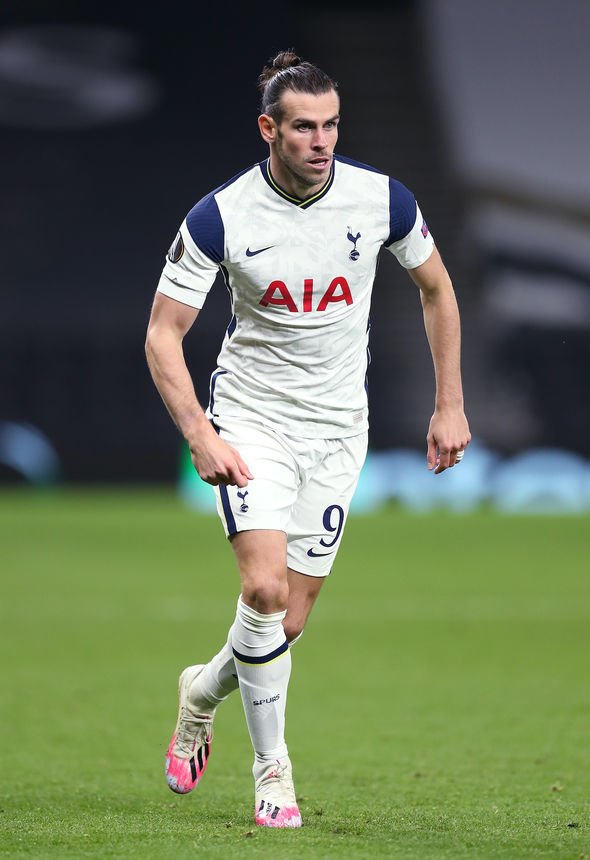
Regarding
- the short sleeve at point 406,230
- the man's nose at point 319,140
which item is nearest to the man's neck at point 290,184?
the man's nose at point 319,140

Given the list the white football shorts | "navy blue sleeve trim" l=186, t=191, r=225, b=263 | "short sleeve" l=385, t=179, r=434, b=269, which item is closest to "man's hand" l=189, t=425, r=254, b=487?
the white football shorts

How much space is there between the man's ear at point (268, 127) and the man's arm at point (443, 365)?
1.98ft

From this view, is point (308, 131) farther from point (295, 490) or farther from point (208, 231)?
point (295, 490)

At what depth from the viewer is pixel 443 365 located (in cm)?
433

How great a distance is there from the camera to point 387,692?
6.91m

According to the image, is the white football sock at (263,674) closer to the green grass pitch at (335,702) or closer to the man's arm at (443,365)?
the green grass pitch at (335,702)

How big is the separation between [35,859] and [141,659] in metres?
4.52

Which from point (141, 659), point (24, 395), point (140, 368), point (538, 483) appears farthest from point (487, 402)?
point (141, 659)

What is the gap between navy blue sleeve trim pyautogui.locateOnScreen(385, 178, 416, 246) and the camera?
4.25 metres

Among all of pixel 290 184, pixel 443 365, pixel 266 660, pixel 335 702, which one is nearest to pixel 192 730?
pixel 266 660

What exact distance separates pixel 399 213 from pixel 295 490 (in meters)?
0.89

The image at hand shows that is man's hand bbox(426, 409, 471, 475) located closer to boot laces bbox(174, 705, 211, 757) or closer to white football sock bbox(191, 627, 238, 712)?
white football sock bbox(191, 627, 238, 712)

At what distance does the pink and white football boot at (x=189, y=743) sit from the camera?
4.39 metres

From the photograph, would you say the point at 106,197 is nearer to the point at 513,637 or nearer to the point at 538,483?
the point at 538,483
